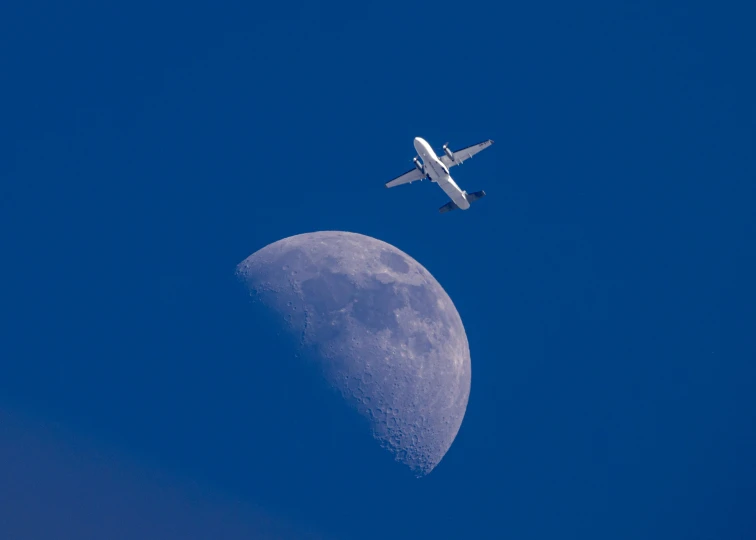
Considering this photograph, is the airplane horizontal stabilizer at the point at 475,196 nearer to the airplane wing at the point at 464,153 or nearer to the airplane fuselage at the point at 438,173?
the airplane fuselage at the point at 438,173

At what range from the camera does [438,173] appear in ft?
208

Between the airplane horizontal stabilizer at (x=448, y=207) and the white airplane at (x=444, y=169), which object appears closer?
the white airplane at (x=444, y=169)

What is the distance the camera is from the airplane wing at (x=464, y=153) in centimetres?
6309

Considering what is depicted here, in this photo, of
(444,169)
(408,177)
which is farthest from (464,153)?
(408,177)

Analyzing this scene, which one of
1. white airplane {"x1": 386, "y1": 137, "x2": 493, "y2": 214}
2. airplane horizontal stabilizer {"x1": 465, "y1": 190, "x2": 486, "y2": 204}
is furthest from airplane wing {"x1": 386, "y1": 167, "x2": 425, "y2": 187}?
airplane horizontal stabilizer {"x1": 465, "y1": 190, "x2": 486, "y2": 204}

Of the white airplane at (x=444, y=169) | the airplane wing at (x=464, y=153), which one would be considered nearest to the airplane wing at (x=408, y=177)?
the white airplane at (x=444, y=169)

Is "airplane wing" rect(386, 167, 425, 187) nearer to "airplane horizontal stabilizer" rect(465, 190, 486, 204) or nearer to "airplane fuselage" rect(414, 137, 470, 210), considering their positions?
"airplane fuselage" rect(414, 137, 470, 210)

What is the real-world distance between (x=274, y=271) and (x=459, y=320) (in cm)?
1621

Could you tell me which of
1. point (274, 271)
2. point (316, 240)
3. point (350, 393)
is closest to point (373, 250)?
point (316, 240)

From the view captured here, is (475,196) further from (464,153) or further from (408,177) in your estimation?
(408,177)

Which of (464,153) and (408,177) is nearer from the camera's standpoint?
(464,153)

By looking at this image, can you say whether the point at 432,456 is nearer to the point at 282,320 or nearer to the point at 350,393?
the point at 350,393

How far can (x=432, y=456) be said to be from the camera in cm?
4909

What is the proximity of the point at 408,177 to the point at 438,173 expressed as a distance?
411 cm
